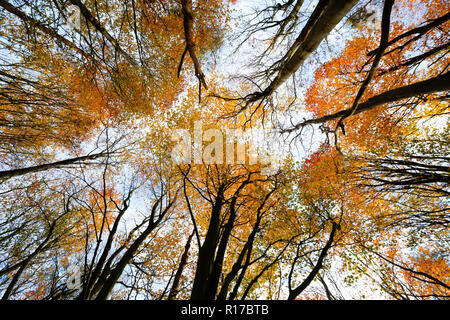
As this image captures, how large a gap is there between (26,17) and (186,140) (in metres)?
5.41

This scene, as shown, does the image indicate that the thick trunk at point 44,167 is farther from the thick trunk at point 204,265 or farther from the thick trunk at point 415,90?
the thick trunk at point 415,90

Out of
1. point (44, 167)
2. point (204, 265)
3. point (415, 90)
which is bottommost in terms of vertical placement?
point (204, 265)

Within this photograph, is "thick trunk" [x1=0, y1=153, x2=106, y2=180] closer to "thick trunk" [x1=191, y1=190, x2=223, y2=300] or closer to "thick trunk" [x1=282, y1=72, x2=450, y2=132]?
"thick trunk" [x1=191, y1=190, x2=223, y2=300]

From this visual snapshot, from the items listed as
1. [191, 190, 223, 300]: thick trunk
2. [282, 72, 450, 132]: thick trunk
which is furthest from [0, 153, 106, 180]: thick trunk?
[282, 72, 450, 132]: thick trunk

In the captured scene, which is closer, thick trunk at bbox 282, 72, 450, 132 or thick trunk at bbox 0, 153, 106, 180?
thick trunk at bbox 282, 72, 450, 132

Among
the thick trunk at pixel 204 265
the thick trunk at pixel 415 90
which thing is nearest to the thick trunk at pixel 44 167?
the thick trunk at pixel 204 265

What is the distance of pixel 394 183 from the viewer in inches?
152

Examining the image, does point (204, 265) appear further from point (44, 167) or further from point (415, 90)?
point (44, 167)

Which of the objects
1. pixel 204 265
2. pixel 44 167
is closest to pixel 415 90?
pixel 204 265

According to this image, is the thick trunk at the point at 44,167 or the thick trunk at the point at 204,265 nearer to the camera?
the thick trunk at the point at 204,265

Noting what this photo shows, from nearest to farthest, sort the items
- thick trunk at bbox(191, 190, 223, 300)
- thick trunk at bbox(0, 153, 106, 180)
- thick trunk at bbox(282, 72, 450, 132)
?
thick trunk at bbox(191, 190, 223, 300), thick trunk at bbox(282, 72, 450, 132), thick trunk at bbox(0, 153, 106, 180)

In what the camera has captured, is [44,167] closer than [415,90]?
No

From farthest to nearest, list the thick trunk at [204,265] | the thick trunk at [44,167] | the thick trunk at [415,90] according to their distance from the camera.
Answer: the thick trunk at [44,167] < the thick trunk at [415,90] < the thick trunk at [204,265]
